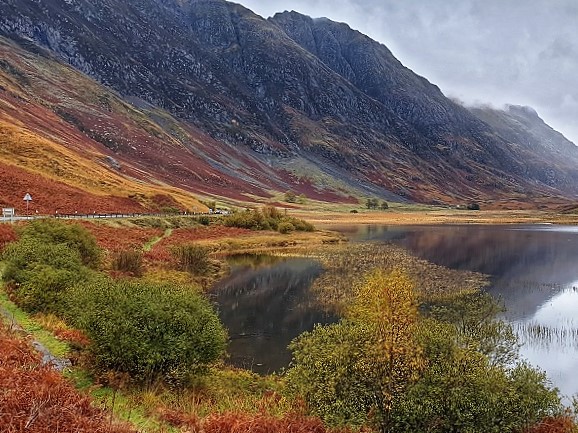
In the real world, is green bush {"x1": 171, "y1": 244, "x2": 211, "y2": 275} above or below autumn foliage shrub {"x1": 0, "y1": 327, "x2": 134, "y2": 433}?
below

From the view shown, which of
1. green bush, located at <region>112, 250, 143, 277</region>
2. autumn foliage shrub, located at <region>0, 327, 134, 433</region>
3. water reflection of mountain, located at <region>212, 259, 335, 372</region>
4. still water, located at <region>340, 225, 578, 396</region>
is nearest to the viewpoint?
autumn foliage shrub, located at <region>0, 327, 134, 433</region>

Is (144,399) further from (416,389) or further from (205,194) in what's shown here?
(205,194)

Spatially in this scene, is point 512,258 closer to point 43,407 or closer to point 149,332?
point 149,332

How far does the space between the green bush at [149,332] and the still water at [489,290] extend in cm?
875

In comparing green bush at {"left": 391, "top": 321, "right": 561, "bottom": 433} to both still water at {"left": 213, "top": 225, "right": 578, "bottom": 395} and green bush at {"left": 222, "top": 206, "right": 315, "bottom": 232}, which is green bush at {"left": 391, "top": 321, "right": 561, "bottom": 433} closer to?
still water at {"left": 213, "top": 225, "right": 578, "bottom": 395}

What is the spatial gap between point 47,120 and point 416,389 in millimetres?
156114

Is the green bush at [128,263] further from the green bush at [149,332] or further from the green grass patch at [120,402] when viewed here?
the green grass patch at [120,402]

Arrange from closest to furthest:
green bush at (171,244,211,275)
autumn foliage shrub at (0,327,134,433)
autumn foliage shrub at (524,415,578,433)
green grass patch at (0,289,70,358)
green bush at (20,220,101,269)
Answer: autumn foliage shrub at (0,327,134,433), autumn foliage shrub at (524,415,578,433), green grass patch at (0,289,70,358), green bush at (20,220,101,269), green bush at (171,244,211,275)

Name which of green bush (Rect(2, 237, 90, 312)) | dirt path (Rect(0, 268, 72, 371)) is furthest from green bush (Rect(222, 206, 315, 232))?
dirt path (Rect(0, 268, 72, 371))

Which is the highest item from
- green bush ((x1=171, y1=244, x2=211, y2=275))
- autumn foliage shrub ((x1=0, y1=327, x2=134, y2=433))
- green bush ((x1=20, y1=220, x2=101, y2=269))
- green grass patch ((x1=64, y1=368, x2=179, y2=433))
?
autumn foliage shrub ((x1=0, y1=327, x2=134, y2=433))

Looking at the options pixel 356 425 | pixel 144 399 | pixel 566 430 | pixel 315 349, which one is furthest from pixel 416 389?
pixel 144 399

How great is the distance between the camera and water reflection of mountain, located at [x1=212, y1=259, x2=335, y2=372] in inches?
1129

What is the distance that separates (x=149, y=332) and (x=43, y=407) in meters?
7.38

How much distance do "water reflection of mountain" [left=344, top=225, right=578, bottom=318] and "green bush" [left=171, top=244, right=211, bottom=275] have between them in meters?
30.2
